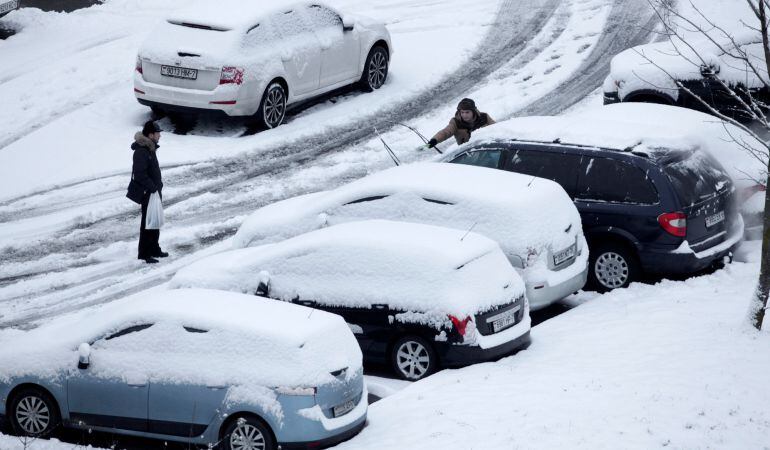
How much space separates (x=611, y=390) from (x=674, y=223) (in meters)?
3.00

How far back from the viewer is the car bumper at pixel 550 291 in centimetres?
1162

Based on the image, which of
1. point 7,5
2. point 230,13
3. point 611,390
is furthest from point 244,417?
point 7,5

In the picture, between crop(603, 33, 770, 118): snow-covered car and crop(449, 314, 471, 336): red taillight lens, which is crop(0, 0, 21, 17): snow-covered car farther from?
crop(449, 314, 471, 336): red taillight lens

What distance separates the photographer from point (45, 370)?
9.66 m

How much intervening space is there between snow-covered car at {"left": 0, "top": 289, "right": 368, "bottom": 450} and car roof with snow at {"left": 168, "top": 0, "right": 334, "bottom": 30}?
8820mm

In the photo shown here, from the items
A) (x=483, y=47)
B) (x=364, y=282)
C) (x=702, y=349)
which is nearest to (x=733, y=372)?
(x=702, y=349)

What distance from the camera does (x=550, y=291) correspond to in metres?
11.7

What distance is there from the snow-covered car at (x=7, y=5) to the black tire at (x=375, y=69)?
23.6 feet

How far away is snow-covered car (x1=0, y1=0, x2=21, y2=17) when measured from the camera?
21.7m

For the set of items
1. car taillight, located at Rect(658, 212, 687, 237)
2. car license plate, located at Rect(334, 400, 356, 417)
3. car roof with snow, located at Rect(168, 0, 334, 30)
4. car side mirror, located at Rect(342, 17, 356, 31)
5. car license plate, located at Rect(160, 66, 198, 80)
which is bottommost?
car license plate, located at Rect(334, 400, 356, 417)

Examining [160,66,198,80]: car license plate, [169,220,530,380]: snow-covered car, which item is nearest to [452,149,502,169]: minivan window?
[169,220,530,380]: snow-covered car

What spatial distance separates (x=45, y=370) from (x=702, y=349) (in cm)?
612

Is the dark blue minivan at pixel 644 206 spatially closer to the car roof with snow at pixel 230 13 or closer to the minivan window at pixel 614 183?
the minivan window at pixel 614 183

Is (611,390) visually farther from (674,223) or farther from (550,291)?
(674,223)
